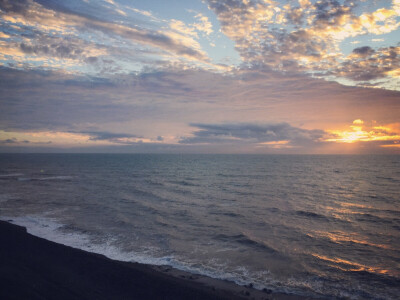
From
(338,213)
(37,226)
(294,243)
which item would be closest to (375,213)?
(338,213)

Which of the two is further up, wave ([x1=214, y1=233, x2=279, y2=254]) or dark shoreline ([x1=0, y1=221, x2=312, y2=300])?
dark shoreline ([x1=0, y1=221, x2=312, y2=300])

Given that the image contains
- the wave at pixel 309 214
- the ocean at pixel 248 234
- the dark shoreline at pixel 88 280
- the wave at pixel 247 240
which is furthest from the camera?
the wave at pixel 309 214

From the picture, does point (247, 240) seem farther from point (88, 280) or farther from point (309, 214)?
point (309, 214)

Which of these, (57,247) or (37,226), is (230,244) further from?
(37,226)

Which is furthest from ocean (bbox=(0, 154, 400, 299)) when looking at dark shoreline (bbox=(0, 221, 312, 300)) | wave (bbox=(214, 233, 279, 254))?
dark shoreline (bbox=(0, 221, 312, 300))

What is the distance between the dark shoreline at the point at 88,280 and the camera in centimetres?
902

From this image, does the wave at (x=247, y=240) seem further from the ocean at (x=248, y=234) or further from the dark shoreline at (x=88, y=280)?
the dark shoreline at (x=88, y=280)

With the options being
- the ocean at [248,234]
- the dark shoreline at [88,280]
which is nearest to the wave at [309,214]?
the ocean at [248,234]

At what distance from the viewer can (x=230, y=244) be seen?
16.4 meters

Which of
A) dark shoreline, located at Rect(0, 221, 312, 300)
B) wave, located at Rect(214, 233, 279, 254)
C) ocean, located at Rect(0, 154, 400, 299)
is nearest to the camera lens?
dark shoreline, located at Rect(0, 221, 312, 300)

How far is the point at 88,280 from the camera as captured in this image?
10.0m

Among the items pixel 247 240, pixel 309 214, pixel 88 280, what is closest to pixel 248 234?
pixel 247 240

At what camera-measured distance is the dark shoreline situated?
9.02 metres

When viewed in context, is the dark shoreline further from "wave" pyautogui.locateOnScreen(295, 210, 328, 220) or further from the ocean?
"wave" pyautogui.locateOnScreen(295, 210, 328, 220)
